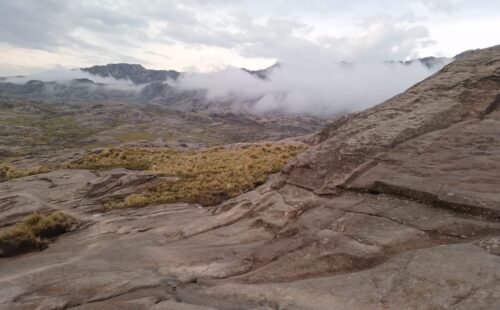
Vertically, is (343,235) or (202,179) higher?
(343,235)

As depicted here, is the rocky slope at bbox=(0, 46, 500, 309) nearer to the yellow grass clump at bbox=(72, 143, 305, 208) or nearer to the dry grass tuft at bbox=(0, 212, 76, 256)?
the dry grass tuft at bbox=(0, 212, 76, 256)

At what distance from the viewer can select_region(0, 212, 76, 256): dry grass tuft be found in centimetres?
2661

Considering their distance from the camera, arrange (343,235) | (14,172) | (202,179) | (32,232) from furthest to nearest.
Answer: (14,172)
(202,179)
(32,232)
(343,235)

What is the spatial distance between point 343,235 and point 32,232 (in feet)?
68.7

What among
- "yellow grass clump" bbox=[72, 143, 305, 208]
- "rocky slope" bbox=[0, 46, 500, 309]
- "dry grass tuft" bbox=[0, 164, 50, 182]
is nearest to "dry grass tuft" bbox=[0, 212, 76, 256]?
"rocky slope" bbox=[0, 46, 500, 309]

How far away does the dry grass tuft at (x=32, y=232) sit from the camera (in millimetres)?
26609

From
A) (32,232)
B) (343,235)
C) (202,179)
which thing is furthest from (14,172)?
(343,235)

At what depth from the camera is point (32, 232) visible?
28.2 m

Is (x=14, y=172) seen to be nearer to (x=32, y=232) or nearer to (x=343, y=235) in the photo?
(x=32, y=232)

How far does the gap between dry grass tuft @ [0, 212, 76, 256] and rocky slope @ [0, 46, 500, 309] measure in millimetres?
1155

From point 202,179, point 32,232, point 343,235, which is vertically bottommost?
point 32,232

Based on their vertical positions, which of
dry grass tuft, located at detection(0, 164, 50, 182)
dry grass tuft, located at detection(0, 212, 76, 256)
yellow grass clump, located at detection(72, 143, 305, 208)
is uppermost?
yellow grass clump, located at detection(72, 143, 305, 208)

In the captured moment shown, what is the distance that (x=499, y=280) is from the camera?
43.6 ft

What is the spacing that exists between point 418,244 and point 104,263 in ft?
50.9
